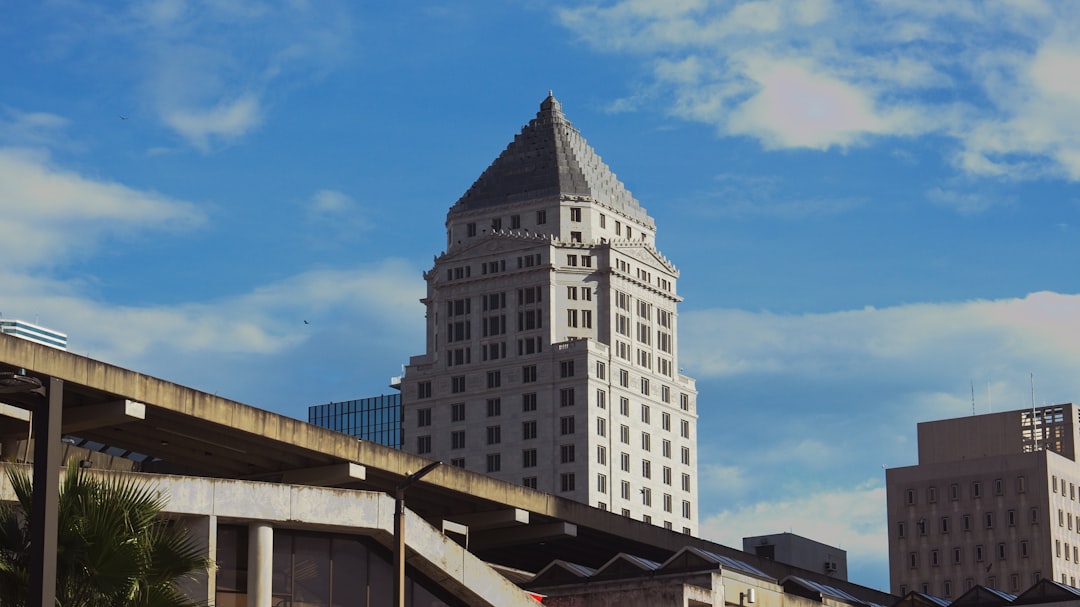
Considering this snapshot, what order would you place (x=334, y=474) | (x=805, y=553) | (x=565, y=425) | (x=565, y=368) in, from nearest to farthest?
(x=334, y=474) → (x=805, y=553) → (x=565, y=425) → (x=565, y=368)

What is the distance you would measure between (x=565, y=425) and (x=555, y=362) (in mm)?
6687

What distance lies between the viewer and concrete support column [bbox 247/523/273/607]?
138 ft

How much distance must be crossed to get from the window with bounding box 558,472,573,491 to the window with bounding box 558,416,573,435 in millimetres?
4510

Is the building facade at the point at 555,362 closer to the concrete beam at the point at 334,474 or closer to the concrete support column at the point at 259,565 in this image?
the concrete beam at the point at 334,474

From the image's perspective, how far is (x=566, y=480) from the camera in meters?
180

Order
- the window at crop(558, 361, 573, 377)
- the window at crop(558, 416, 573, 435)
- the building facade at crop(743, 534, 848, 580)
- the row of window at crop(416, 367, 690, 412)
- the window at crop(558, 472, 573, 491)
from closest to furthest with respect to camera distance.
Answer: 1. the building facade at crop(743, 534, 848, 580)
2. the window at crop(558, 472, 573, 491)
3. the window at crop(558, 416, 573, 435)
4. the window at crop(558, 361, 573, 377)
5. the row of window at crop(416, 367, 690, 412)

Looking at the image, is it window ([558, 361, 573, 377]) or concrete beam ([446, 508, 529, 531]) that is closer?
concrete beam ([446, 508, 529, 531])

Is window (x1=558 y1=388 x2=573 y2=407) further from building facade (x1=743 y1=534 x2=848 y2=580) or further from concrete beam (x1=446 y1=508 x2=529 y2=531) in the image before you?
concrete beam (x1=446 y1=508 x2=529 y2=531)

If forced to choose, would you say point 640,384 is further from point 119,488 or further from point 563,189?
point 119,488

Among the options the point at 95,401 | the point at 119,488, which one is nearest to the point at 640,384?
the point at 95,401

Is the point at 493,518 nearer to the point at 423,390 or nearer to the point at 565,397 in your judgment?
the point at 565,397

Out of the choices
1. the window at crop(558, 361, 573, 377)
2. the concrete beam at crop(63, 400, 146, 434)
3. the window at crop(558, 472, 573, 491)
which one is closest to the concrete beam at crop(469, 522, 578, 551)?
the concrete beam at crop(63, 400, 146, 434)

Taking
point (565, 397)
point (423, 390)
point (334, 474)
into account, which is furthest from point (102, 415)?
point (423, 390)

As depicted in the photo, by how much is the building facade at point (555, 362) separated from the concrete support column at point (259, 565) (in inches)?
5326
